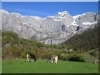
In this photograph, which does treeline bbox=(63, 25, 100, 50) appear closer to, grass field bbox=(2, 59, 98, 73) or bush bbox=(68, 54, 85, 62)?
bush bbox=(68, 54, 85, 62)

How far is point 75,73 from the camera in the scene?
875 centimetres

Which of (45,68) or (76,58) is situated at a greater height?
(45,68)

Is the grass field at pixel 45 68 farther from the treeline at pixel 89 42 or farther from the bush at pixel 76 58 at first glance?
the treeline at pixel 89 42

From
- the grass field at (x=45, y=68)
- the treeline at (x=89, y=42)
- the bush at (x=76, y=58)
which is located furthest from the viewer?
the treeline at (x=89, y=42)

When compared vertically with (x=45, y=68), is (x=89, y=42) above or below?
below

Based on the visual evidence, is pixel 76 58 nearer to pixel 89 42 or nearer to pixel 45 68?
pixel 45 68

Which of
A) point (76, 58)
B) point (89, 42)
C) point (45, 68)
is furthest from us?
point (89, 42)

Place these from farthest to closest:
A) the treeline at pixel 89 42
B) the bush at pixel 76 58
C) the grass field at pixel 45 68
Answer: the treeline at pixel 89 42
the bush at pixel 76 58
the grass field at pixel 45 68

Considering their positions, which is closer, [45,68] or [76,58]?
[45,68]

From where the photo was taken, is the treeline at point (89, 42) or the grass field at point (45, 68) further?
the treeline at point (89, 42)

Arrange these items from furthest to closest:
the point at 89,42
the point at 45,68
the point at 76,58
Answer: the point at 89,42 → the point at 76,58 → the point at 45,68

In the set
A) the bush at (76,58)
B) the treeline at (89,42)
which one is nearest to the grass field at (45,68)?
the bush at (76,58)

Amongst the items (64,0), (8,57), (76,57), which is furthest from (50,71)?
(76,57)

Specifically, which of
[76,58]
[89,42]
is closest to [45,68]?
[76,58]
